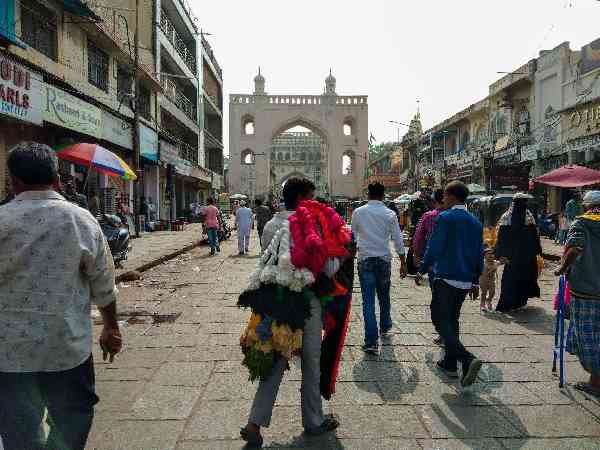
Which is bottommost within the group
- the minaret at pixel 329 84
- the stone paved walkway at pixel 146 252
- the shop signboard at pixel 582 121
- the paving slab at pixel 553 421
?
the paving slab at pixel 553 421

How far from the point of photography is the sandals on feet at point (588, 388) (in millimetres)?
3742

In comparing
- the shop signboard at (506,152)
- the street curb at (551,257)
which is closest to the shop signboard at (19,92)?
the street curb at (551,257)

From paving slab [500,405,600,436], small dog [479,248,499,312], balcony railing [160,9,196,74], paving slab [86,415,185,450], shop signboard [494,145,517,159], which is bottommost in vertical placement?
paving slab [86,415,185,450]

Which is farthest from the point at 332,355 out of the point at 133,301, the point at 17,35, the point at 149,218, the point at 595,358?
the point at 149,218

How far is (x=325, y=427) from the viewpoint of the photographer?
308 cm

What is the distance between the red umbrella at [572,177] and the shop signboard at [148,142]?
13.5 m

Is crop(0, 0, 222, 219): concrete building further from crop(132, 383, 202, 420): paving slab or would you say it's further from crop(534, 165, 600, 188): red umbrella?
crop(534, 165, 600, 188): red umbrella

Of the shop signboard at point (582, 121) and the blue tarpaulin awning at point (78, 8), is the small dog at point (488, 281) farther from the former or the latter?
the shop signboard at point (582, 121)

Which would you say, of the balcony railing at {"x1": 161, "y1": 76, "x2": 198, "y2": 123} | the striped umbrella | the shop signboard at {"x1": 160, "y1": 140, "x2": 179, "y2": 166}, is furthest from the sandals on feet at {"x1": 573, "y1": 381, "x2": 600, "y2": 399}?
the balcony railing at {"x1": 161, "y1": 76, "x2": 198, "y2": 123}

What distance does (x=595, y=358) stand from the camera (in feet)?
12.3

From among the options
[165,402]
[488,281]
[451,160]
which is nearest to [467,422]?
[165,402]

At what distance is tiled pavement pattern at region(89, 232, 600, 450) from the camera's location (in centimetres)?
303

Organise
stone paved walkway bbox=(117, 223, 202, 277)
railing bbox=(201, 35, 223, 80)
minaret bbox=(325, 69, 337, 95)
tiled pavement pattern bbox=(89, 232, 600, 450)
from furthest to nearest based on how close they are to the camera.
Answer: minaret bbox=(325, 69, 337, 95) < railing bbox=(201, 35, 223, 80) < stone paved walkway bbox=(117, 223, 202, 277) < tiled pavement pattern bbox=(89, 232, 600, 450)

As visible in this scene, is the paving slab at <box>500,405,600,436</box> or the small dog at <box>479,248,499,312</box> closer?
the paving slab at <box>500,405,600,436</box>
